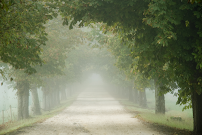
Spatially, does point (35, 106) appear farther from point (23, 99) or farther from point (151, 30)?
point (151, 30)

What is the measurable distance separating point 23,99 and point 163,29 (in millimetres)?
14637

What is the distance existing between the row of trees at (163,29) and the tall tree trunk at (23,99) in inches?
445

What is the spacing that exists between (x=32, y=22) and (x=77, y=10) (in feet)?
5.81

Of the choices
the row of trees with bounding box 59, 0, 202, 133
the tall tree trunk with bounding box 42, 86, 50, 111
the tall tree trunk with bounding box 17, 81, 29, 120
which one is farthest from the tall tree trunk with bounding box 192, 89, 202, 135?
the tall tree trunk with bounding box 42, 86, 50, 111

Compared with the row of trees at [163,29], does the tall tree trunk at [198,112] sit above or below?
below

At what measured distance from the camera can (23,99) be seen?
18.2 metres

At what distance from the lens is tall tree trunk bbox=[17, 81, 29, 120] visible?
17766mm

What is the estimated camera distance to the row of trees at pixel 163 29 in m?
6.93

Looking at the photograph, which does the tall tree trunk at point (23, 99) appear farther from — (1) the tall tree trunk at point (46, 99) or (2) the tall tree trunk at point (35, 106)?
(1) the tall tree trunk at point (46, 99)

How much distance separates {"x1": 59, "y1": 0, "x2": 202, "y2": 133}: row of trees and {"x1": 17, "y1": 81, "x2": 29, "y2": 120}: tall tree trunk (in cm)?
1131

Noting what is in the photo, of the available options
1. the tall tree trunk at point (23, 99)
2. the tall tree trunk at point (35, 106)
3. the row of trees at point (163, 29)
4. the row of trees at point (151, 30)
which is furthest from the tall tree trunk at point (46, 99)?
the row of trees at point (163, 29)

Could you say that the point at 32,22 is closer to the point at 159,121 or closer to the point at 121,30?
the point at 121,30

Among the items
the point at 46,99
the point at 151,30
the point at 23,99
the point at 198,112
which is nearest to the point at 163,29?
the point at 151,30

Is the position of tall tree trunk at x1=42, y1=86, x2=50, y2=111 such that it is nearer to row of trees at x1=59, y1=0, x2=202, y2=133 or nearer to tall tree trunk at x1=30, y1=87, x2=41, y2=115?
tall tree trunk at x1=30, y1=87, x2=41, y2=115
